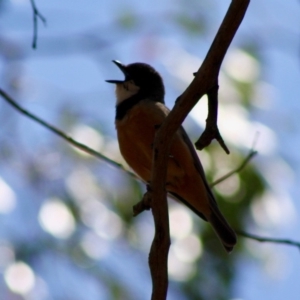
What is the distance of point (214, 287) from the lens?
459 cm

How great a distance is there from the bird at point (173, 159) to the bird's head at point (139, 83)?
0.27m

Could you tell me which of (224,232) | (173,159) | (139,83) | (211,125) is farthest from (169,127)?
(139,83)

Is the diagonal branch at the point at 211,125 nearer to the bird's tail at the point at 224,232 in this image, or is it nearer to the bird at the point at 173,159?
the bird at the point at 173,159

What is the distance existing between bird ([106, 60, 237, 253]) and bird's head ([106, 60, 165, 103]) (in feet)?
0.88

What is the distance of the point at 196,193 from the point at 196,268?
2.37 ft

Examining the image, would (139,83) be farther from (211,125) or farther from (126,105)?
(211,125)

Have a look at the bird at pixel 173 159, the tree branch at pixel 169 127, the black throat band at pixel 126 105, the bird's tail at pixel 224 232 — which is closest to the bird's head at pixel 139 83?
the black throat band at pixel 126 105

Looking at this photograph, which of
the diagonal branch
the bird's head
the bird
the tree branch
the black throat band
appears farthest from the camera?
the bird's head

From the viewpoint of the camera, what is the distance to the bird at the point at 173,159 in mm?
3914

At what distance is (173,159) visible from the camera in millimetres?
3902

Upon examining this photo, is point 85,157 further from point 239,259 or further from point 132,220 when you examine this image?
point 239,259

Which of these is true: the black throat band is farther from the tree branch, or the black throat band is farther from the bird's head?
the tree branch

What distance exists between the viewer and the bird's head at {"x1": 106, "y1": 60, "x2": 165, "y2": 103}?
4.54m

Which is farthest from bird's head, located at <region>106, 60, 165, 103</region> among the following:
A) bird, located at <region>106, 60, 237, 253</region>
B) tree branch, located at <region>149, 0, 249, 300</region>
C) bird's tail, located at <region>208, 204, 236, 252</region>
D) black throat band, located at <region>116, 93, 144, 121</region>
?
tree branch, located at <region>149, 0, 249, 300</region>
